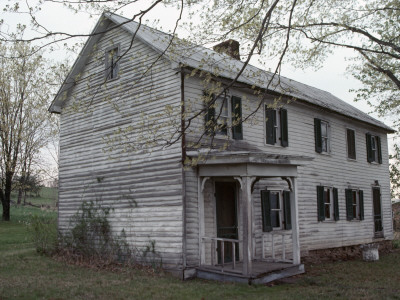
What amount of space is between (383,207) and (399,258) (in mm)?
5011

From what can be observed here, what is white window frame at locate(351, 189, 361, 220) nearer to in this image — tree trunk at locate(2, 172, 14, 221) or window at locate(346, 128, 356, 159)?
window at locate(346, 128, 356, 159)

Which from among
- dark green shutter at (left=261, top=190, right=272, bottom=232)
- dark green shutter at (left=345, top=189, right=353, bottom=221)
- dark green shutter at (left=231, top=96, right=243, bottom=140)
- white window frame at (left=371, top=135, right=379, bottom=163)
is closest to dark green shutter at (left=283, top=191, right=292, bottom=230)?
dark green shutter at (left=261, top=190, right=272, bottom=232)

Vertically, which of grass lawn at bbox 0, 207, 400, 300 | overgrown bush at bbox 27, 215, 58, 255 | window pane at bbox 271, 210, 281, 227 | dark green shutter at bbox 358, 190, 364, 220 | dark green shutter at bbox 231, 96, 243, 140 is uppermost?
dark green shutter at bbox 231, 96, 243, 140

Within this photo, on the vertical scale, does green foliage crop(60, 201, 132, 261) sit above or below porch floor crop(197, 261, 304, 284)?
above

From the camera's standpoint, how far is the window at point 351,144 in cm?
1952

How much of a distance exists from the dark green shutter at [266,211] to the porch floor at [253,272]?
5.87 ft

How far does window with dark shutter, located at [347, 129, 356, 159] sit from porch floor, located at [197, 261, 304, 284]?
9065 mm

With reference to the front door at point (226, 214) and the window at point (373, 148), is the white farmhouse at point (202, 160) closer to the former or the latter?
the front door at point (226, 214)

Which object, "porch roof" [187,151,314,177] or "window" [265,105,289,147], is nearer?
"porch roof" [187,151,314,177]

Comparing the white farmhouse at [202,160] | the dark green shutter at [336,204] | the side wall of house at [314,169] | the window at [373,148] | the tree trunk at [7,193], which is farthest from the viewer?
the tree trunk at [7,193]

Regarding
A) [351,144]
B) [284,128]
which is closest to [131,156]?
[284,128]

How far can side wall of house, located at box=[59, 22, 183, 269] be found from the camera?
11906 millimetres

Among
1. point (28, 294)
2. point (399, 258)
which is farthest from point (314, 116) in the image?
point (28, 294)

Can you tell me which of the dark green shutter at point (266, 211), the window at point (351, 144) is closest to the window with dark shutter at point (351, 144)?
the window at point (351, 144)
